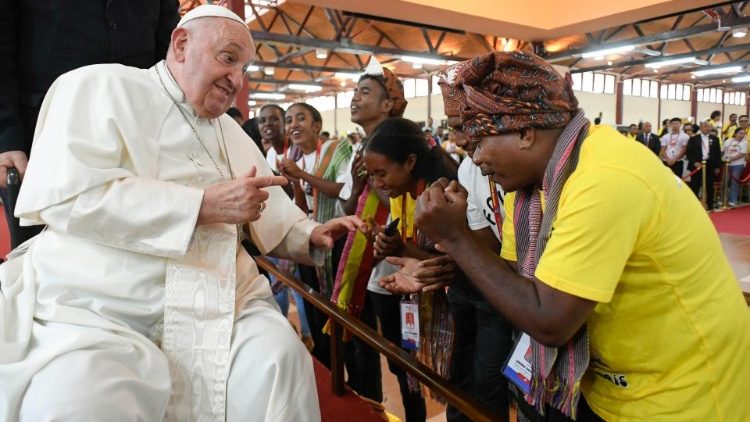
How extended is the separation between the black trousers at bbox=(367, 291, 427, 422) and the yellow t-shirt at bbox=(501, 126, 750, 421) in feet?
4.60

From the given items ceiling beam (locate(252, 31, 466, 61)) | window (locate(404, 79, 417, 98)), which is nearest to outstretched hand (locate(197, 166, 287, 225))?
ceiling beam (locate(252, 31, 466, 61))

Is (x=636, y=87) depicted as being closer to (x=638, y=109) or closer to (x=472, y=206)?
(x=638, y=109)

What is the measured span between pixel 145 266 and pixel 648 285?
1390mm

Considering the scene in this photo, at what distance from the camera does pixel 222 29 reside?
169cm

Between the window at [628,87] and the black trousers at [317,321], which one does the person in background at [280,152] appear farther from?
the window at [628,87]

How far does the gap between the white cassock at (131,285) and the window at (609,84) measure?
26677 millimetres

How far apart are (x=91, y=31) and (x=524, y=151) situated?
71.0 inches

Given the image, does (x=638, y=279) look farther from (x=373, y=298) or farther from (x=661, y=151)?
(x=661, y=151)

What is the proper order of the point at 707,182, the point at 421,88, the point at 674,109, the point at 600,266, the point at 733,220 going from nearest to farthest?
1. the point at 600,266
2. the point at 733,220
3. the point at 707,182
4. the point at 421,88
5. the point at 674,109

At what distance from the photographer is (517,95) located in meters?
1.30

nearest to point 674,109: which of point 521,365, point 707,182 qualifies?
point 707,182

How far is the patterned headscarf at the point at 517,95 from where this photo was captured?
4.27 feet

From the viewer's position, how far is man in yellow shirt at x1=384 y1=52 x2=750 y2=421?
1.15 m

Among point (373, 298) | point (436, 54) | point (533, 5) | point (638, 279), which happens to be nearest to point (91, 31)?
point (373, 298)
